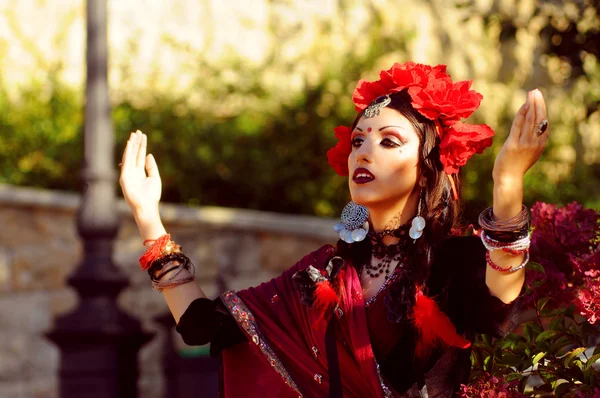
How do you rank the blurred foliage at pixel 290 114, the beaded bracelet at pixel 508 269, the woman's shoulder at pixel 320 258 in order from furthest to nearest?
the blurred foliage at pixel 290 114 < the woman's shoulder at pixel 320 258 < the beaded bracelet at pixel 508 269

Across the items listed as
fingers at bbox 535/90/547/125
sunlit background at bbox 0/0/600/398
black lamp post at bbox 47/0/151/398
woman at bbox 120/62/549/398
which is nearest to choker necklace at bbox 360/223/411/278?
woman at bbox 120/62/549/398

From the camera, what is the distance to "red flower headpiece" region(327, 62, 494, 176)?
2.70 metres

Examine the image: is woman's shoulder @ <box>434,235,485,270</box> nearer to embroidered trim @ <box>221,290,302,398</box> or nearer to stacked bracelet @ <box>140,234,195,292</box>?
embroidered trim @ <box>221,290,302,398</box>

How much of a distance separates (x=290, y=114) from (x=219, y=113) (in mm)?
717

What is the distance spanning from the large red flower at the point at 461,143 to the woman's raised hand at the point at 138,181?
34.7 inches

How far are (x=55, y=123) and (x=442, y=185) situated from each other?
20.1ft

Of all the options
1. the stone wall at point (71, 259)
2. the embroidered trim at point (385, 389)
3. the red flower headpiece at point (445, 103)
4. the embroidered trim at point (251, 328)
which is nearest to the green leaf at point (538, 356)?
the embroidered trim at point (385, 389)

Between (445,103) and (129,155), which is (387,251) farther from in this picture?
(129,155)

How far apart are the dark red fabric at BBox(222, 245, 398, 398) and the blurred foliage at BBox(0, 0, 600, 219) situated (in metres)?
4.79

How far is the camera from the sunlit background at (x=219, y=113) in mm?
7527

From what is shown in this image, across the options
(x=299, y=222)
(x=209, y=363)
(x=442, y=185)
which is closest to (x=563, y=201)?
(x=299, y=222)

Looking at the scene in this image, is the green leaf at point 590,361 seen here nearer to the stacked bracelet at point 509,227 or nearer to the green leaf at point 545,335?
the green leaf at point 545,335

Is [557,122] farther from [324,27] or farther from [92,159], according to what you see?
[92,159]

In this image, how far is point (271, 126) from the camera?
831cm
